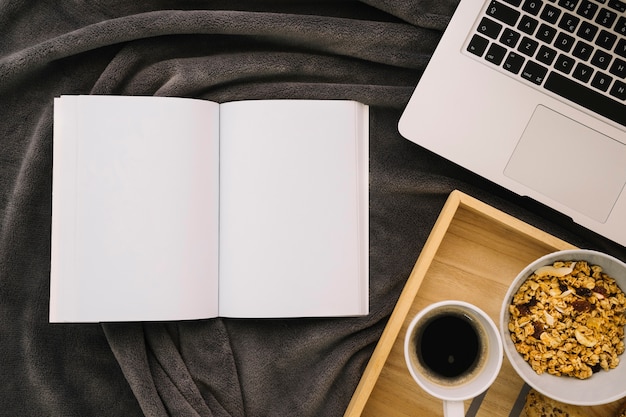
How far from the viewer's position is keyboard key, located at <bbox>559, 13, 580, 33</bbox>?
678mm

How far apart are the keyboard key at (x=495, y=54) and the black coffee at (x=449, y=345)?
269 mm

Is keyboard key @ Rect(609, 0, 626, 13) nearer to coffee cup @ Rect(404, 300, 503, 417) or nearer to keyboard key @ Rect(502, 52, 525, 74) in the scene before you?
keyboard key @ Rect(502, 52, 525, 74)

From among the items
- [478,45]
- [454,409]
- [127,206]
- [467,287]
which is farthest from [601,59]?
[127,206]

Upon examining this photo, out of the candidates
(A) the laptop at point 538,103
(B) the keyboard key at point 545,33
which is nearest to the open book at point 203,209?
(A) the laptop at point 538,103

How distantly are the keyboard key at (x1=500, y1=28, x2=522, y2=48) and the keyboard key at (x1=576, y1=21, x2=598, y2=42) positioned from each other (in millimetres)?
62

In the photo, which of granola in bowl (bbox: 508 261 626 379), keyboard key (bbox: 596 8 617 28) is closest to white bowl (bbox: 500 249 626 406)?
granola in bowl (bbox: 508 261 626 379)

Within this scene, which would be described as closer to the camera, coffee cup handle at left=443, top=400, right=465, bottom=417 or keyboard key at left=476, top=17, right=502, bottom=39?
coffee cup handle at left=443, top=400, right=465, bottom=417

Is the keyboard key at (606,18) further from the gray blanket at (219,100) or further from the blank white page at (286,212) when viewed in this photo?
the blank white page at (286,212)

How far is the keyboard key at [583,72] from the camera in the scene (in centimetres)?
67

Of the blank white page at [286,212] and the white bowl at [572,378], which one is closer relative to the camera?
the white bowl at [572,378]

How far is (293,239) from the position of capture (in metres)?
0.72

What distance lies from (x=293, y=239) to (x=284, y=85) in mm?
187

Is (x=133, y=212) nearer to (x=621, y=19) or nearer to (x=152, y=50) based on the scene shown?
(x=152, y=50)

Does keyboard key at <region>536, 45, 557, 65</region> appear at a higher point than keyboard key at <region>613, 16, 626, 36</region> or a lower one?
lower
